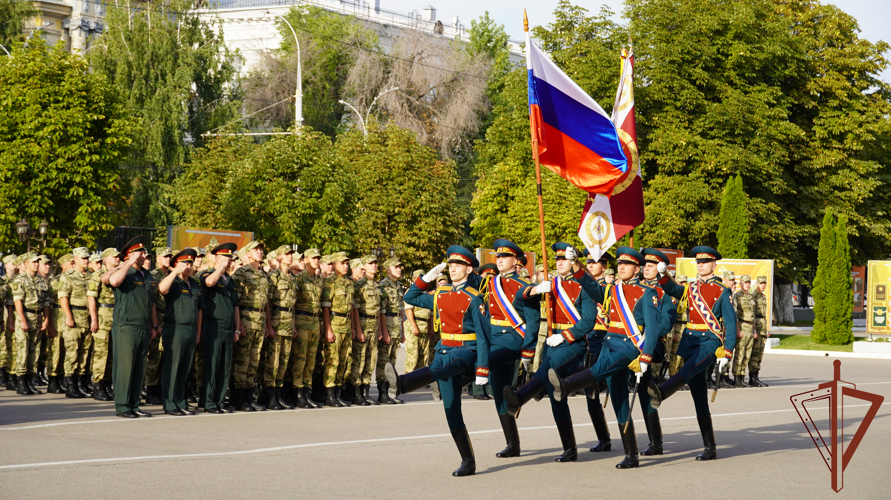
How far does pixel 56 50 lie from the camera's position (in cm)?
3197

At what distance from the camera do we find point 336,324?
550 inches

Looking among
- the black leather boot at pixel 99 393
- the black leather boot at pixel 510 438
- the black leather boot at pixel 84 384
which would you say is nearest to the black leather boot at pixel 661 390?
the black leather boot at pixel 510 438

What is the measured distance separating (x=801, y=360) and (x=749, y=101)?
47.9 feet

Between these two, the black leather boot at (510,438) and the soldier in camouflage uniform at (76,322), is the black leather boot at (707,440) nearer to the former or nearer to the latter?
the black leather boot at (510,438)

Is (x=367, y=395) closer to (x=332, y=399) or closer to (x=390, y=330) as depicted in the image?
(x=332, y=399)

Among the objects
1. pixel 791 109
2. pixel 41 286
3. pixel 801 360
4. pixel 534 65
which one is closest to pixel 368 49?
pixel 791 109

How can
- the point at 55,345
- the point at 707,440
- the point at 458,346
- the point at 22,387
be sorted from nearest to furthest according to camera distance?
the point at 458,346, the point at 707,440, the point at 55,345, the point at 22,387

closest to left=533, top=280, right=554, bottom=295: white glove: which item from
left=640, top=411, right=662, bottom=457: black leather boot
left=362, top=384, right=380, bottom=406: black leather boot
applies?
left=640, top=411, right=662, bottom=457: black leather boot

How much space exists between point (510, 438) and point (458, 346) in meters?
1.27

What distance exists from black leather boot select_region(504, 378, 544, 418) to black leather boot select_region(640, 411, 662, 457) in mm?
1315

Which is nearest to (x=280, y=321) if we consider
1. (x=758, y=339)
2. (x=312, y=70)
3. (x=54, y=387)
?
(x=54, y=387)

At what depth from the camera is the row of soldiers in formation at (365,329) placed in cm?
902

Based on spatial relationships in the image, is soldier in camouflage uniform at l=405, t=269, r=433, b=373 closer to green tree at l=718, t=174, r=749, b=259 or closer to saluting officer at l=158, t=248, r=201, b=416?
saluting officer at l=158, t=248, r=201, b=416

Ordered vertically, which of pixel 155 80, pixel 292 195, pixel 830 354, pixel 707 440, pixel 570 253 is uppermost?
pixel 155 80
